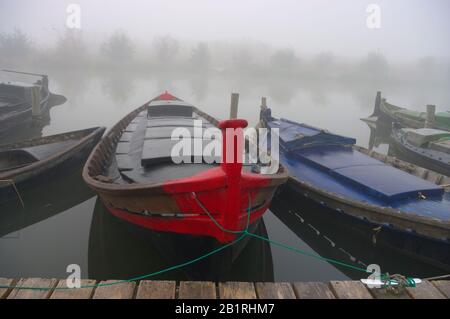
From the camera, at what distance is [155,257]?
765cm

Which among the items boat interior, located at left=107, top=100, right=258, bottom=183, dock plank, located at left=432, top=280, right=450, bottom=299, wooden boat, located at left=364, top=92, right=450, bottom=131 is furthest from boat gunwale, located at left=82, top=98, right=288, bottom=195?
wooden boat, located at left=364, top=92, right=450, bottom=131

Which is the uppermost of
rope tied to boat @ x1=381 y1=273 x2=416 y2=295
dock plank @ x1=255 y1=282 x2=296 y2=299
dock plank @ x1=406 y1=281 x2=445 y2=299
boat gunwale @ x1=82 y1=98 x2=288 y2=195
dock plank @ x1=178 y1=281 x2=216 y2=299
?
boat gunwale @ x1=82 y1=98 x2=288 y2=195

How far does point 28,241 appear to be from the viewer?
9125 millimetres

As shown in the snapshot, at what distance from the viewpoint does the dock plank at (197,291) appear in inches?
188

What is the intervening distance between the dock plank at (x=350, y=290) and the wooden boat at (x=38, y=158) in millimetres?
10283

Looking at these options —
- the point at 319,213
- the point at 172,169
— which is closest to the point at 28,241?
the point at 172,169

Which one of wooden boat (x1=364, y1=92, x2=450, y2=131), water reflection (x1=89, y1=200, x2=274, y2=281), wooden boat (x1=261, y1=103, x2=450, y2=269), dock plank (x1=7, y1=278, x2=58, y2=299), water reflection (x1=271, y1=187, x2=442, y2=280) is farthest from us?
wooden boat (x1=364, y1=92, x2=450, y2=131)

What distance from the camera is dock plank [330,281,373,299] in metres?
4.91

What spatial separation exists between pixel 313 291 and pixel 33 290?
14.6ft

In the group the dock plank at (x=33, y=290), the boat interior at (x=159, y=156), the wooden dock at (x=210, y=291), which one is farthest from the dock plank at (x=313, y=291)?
the dock plank at (x=33, y=290)

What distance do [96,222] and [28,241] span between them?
76.8 inches

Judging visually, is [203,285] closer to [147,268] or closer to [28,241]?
[147,268]

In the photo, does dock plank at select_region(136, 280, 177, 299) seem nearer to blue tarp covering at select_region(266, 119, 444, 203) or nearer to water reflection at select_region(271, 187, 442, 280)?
water reflection at select_region(271, 187, 442, 280)

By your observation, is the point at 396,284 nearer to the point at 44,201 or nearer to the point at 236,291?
the point at 236,291
